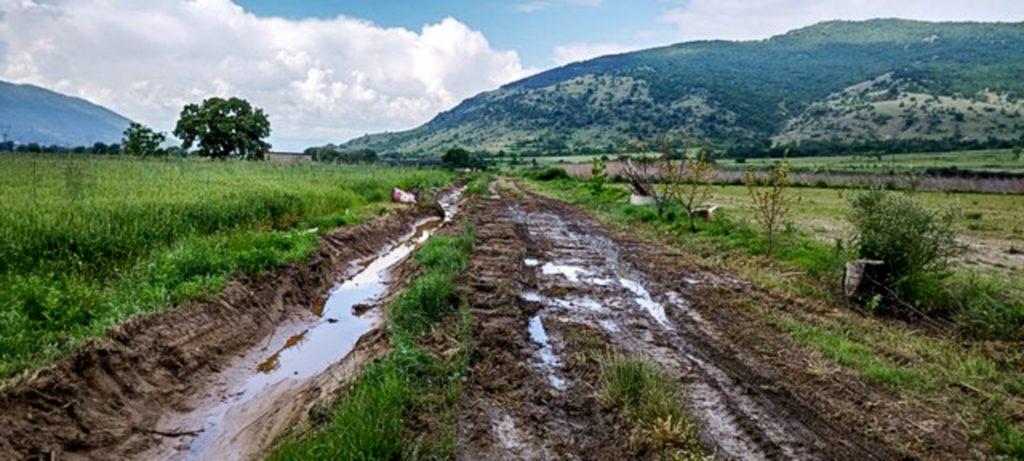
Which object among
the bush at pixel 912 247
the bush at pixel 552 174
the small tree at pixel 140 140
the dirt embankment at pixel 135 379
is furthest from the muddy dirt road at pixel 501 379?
the small tree at pixel 140 140

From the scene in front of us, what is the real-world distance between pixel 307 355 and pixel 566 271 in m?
5.99

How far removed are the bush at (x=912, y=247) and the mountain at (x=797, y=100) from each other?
82.2 metres

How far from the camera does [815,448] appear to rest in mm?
4922

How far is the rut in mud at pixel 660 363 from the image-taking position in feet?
16.5

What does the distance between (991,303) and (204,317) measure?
10776 millimetres

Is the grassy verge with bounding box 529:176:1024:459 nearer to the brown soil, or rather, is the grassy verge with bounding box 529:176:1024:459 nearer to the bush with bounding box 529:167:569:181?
the brown soil

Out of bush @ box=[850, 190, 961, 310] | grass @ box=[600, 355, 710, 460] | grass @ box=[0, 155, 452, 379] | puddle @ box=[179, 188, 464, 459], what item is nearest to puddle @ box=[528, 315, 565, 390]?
grass @ box=[600, 355, 710, 460]

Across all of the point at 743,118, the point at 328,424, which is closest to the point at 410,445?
the point at 328,424

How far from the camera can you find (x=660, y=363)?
23.3 feet

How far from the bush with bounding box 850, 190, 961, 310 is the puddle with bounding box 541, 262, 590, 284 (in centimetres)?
517

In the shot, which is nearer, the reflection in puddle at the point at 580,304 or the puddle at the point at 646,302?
the puddle at the point at 646,302

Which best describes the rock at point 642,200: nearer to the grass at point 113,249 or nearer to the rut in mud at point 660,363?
the rut in mud at point 660,363

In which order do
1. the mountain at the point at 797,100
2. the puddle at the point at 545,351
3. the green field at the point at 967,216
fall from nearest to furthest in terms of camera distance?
the puddle at the point at 545,351 < the green field at the point at 967,216 < the mountain at the point at 797,100

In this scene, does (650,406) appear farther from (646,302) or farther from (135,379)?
(135,379)
